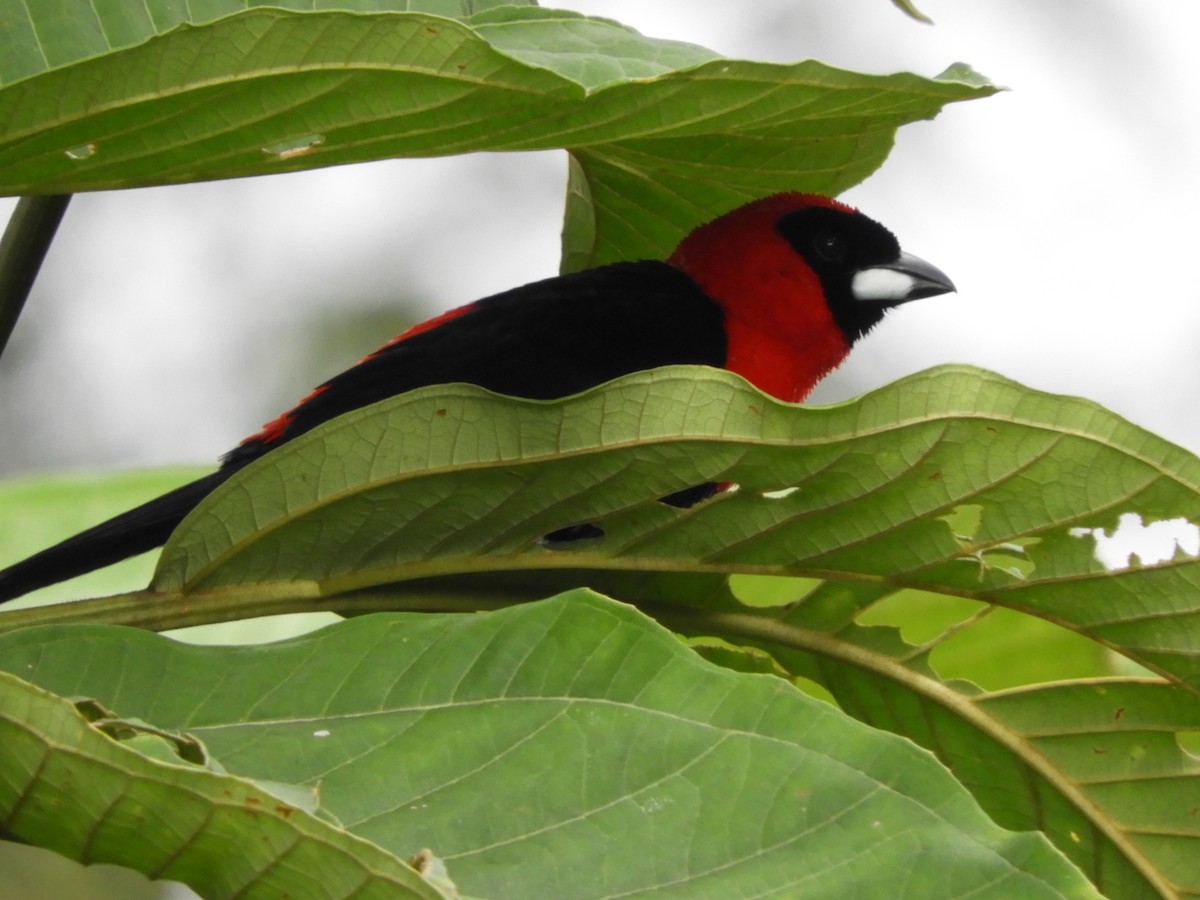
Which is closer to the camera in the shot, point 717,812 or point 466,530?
point 717,812

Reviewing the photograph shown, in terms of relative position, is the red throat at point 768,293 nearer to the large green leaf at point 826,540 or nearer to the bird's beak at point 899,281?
the bird's beak at point 899,281

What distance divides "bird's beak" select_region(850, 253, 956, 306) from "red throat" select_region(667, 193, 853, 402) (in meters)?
0.10

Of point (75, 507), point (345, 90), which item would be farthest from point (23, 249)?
point (75, 507)

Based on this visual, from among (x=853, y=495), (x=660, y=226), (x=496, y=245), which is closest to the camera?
(x=853, y=495)

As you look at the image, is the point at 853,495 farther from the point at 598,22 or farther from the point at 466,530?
the point at 598,22

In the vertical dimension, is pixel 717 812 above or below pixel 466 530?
below

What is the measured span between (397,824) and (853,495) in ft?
1.60

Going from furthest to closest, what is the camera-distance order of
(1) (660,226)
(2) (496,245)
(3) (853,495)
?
(2) (496,245) → (1) (660,226) → (3) (853,495)

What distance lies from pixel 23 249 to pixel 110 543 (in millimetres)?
572

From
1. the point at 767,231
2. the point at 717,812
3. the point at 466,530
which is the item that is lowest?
the point at 717,812

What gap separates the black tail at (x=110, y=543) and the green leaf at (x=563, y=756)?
64 cm

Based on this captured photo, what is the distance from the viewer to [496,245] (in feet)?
25.5

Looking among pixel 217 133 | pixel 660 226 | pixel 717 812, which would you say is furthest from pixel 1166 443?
pixel 660 226

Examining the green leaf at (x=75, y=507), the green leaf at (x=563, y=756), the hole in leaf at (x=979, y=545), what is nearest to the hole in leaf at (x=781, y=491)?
the hole in leaf at (x=979, y=545)
